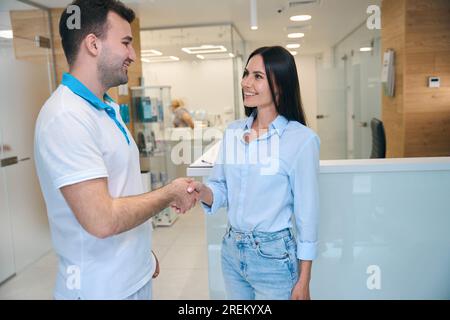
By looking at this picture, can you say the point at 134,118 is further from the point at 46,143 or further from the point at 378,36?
the point at 46,143

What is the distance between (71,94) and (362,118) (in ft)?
12.5

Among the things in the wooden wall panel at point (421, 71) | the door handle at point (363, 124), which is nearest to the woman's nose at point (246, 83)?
the wooden wall panel at point (421, 71)

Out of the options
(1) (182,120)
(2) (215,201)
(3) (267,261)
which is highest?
(1) (182,120)

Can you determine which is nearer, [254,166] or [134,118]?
[254,166]

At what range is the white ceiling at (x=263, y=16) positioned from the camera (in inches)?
94.7

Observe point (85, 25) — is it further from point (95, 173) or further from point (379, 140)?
point (379, 140)

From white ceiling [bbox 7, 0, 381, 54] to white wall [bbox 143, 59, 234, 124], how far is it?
149 cm

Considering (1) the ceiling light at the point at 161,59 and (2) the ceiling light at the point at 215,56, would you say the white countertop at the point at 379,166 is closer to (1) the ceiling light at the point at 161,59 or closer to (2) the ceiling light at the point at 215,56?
(2) the ceiling light at the point at 215,56

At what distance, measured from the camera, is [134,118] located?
391cm

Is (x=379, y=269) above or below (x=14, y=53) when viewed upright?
below

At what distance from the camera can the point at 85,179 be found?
788mm

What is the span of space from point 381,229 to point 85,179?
1.40 metres

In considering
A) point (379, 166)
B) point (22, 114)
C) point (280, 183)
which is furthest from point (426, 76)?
point (22, 114)
